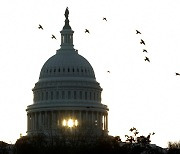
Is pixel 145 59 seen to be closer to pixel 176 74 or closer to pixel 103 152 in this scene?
pixel 176 74

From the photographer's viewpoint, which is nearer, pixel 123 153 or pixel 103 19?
pixel 103 19

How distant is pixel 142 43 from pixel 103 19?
18.4 feet

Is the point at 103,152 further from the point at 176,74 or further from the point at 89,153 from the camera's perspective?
the point at 176,74

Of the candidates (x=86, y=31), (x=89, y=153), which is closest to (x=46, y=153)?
(x=89, y=153)

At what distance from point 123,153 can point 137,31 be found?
63231mm

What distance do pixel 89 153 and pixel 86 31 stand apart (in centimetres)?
5543

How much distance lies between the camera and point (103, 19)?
140 m

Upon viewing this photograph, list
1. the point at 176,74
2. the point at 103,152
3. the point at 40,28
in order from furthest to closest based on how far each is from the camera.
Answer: the point at 103,152
the point at 40,28
the point at 176,74

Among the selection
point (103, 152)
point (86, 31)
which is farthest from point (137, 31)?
point (103, 152)

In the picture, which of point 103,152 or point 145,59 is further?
point 103,152

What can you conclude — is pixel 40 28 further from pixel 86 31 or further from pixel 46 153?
pixel 46 153

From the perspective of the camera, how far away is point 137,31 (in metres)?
137

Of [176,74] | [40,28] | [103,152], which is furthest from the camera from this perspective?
[103,152]

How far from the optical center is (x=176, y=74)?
13588cm
